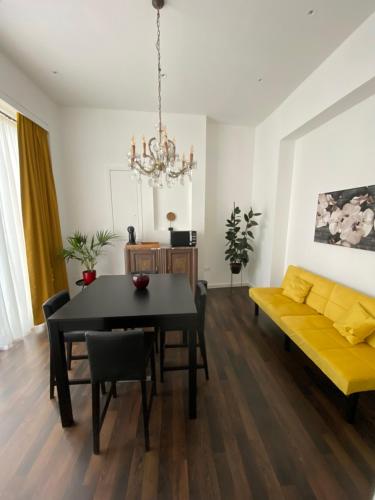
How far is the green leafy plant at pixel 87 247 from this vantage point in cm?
328

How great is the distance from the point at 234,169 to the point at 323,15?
7.92 ft

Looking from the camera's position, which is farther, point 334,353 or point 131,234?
point 131,234

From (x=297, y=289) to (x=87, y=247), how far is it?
346 cm

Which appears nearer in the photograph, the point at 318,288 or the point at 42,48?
the point at 42,48

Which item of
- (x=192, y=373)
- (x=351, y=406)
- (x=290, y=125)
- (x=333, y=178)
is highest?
(x=290, y=125)

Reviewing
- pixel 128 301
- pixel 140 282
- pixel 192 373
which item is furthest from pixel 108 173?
pixel 192 373

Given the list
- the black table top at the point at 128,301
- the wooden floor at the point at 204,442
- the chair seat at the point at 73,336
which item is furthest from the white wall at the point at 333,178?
the chair seat at the point at 73,336

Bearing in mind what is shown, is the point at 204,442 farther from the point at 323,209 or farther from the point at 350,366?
the point at 323,209

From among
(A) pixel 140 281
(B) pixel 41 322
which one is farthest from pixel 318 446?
(B) pixel 41 322

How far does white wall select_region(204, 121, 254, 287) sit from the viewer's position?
3980mm

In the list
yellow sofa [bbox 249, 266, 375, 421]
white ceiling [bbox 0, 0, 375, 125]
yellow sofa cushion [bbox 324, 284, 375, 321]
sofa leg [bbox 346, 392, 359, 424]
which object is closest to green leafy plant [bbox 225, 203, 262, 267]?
yellow sofa [bbox 249, 266, 375, 421]

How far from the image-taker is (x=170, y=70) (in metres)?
2.45

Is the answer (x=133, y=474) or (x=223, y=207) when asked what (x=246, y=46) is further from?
(x=133, y=474)

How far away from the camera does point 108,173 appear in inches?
143
